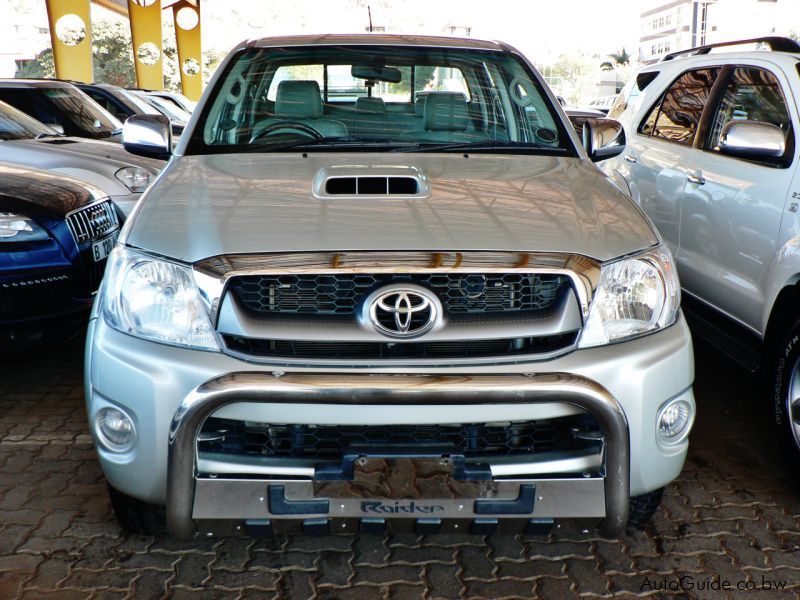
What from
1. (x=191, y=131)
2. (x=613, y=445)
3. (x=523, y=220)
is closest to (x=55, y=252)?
(x=191, y=131)

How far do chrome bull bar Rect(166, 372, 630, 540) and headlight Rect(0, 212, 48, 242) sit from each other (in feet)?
8.01

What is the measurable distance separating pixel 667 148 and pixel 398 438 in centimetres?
337

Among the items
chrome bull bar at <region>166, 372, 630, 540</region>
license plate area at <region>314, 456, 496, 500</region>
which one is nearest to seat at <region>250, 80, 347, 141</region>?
chrome bull bar at <region>166, 372, 630, 540</region>

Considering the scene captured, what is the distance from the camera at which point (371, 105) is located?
3785mm

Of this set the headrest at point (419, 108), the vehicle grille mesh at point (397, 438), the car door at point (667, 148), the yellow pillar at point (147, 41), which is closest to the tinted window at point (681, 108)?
the car door at point (667, 148)

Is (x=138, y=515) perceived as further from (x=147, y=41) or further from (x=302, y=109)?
(x=147, y=41)

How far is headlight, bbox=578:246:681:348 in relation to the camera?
97.6 inches

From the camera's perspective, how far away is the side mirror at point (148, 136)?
371cm

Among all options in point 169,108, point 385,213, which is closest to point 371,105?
point 385,213

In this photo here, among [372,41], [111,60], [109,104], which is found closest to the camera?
[372,41]

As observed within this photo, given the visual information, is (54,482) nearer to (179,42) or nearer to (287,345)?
(287,345)

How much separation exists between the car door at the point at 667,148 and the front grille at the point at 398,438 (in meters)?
2.73

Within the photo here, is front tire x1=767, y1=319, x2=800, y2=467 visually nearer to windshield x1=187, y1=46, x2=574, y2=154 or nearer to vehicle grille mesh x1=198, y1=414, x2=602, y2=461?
windshield x1=187, y1=46, x2=574, y2=154

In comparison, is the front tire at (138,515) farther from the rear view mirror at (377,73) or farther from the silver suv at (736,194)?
the silver suv at (736,194)
